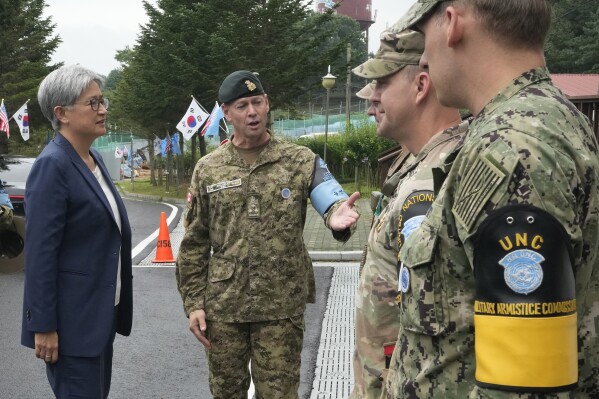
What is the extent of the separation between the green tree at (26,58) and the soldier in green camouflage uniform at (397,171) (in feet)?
125

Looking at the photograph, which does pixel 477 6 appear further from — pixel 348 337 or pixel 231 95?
pixel 348 337

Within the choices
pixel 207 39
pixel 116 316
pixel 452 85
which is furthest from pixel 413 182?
pixel 207 39

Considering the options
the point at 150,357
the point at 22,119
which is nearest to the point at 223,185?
the point at 150,357

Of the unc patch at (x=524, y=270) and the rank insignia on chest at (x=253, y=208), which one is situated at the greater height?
the unc patch at (x=524, y=270)

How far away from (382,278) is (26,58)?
45.7 m

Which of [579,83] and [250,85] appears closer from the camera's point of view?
[250,85]

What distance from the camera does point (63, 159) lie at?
11.7 feet

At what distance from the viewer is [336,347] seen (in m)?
6.89

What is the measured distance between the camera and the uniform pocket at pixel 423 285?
5.34ft

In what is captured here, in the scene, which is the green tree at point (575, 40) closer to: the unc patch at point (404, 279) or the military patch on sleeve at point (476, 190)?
the unc patch at point (404, 279)

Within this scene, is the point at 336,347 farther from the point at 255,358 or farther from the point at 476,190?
the point at 476,190

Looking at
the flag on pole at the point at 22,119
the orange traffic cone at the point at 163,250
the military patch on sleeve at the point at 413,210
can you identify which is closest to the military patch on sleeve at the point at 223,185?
the military patch on sleeve at the point at 413,210

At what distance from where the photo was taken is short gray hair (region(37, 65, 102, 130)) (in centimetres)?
370

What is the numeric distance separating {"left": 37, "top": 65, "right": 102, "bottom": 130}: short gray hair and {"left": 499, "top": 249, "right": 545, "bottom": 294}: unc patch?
277 centimetres
